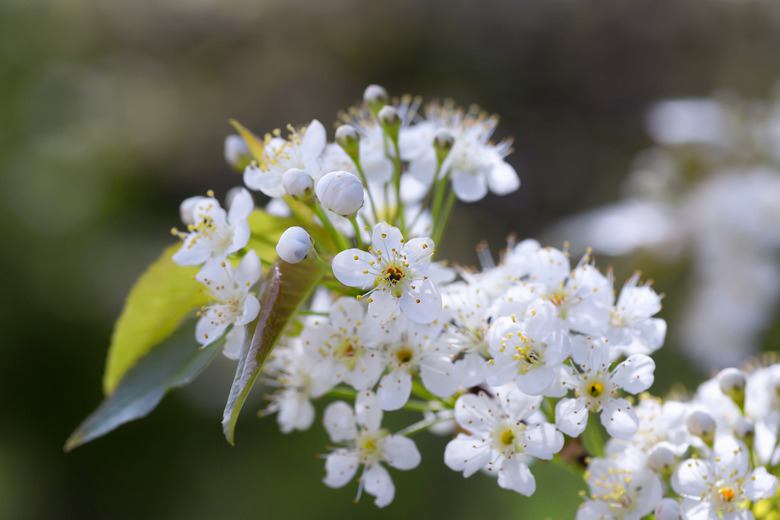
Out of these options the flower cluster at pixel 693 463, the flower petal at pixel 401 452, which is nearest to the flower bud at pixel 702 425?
the flower cluster at pixel 693 463

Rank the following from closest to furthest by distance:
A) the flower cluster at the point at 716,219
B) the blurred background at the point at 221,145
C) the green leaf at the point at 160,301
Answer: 1. the green leaf at the point at 160,301
2. the flower cluster at the point at 716,219
3. the blurred background at the point at 221,145

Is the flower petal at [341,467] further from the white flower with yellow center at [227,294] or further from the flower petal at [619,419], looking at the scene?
the flower petal at [619,419]

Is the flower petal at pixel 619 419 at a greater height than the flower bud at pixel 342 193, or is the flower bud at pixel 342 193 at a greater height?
the flower bud at pixel 342 193

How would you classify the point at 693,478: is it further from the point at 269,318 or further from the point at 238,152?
the point at 238,152

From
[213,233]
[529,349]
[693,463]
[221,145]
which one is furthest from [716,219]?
[221,145]

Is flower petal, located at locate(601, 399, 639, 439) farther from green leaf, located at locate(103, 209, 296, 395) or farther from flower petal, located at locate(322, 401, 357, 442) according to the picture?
green leaf, located at locate(103, 209, 296, 395)

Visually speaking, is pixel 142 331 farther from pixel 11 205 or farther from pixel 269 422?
pixel 11 205

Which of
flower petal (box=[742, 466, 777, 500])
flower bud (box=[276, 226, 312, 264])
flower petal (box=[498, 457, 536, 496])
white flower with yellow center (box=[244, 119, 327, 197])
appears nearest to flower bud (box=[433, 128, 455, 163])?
white flower with yellow center (box=[244, 119, 327, 197])
